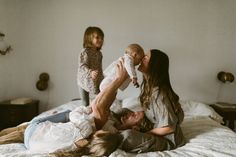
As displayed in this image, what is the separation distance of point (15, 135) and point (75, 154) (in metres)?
0.59

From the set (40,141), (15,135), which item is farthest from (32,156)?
(15,135)

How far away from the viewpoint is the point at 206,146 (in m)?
1.81

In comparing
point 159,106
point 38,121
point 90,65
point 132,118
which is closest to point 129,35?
point 90,65

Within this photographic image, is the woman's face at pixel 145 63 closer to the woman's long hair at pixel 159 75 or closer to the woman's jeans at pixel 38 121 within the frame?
the woman's long hair at pixel 159 75

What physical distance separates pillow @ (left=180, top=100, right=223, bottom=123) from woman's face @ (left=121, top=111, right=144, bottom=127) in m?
1.02

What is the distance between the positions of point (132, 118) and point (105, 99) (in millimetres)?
261

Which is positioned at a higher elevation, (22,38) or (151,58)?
(22,38)

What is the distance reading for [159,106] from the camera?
6.14ft

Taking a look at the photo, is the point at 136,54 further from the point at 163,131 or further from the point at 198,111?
the point at 198,111

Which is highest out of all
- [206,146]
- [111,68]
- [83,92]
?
[111,68]

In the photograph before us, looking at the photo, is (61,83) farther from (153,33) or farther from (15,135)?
(15,135)

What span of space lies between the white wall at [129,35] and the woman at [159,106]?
1.70 meters

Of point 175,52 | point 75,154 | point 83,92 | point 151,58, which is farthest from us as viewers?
point 175,52

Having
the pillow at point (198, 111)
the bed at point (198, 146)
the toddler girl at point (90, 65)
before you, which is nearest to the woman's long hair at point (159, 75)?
the bed at point (198, 146)
